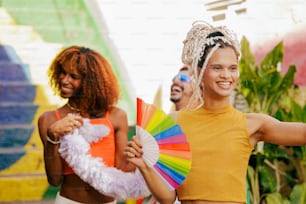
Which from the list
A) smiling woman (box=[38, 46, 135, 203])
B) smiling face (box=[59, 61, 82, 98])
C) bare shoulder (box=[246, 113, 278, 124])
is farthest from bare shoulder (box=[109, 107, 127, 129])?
bare shoulder (box=[246, 113, 278, 124])

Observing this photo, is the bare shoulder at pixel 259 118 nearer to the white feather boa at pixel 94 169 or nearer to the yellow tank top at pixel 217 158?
the yellow tank top at pixel 217 158

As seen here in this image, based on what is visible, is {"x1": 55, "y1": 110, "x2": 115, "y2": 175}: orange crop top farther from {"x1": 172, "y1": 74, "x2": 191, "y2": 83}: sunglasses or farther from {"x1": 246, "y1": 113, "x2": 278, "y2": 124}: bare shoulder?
{"x1": 246, "y1": 113, "x2": 278, "y2": 124}: bare shoulder

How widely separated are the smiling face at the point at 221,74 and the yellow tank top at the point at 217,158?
0.31 feet

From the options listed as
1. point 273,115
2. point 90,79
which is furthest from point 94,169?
point 273,115

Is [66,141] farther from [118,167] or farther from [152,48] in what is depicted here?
[152,48]

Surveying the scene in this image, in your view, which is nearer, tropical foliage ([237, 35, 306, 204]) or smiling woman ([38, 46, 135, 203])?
smiling woman ([38, 46, 135, 203])

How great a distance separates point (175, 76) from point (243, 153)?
1943 mm

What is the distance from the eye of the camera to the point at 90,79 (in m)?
4.21

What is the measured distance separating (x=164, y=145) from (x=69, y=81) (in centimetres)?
131

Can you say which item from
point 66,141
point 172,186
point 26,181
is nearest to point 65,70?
point 66,141

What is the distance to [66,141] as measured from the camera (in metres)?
4.01

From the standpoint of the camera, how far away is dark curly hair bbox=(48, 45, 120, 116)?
4180mm

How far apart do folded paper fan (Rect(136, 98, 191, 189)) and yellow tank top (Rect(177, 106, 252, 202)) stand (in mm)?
78

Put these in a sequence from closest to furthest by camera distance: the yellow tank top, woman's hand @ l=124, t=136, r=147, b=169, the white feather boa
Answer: woman's hand @ l=124, t=136, r=147, b=169 → the yellow tank top → the white feather boa
